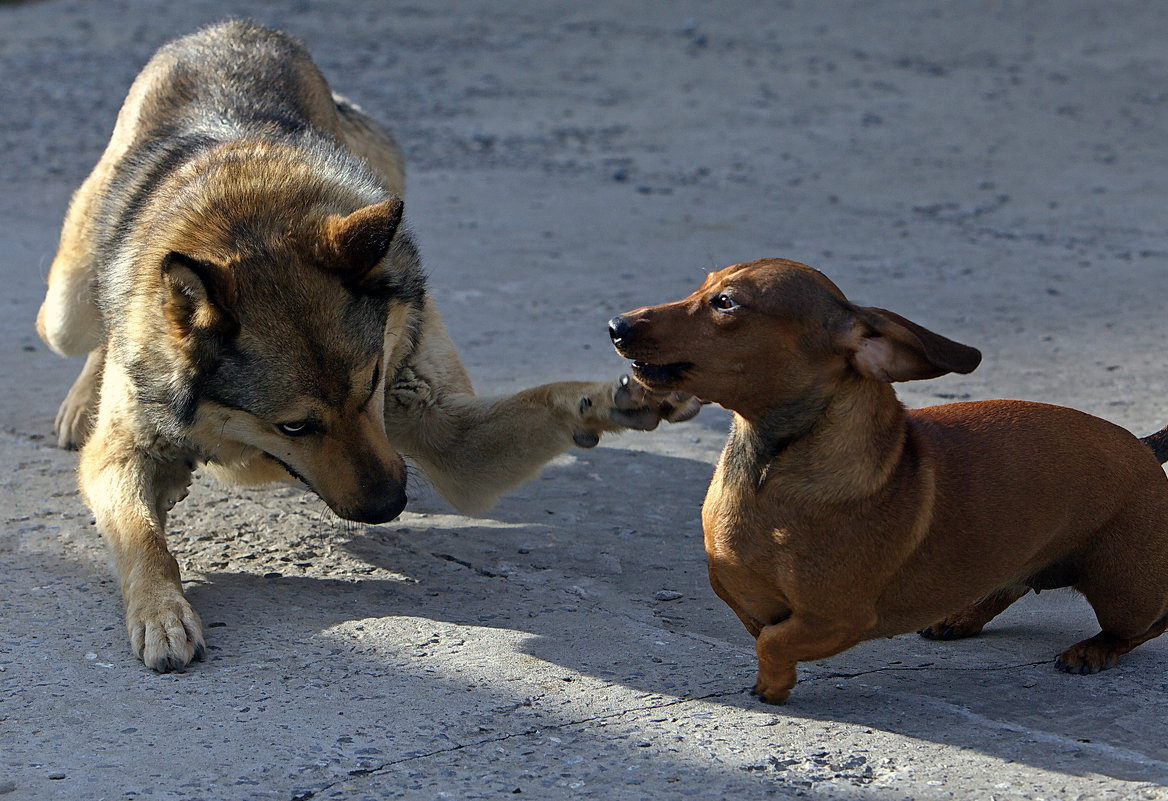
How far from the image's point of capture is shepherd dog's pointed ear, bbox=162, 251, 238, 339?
A: 3.62 metres

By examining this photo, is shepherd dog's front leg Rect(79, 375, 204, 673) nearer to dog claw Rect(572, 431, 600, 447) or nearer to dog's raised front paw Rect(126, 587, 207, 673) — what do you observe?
dog's raised front paw Rect(126, 587, 207, 673)

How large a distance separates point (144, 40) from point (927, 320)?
1146 cm

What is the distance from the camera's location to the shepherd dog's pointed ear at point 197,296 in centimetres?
362

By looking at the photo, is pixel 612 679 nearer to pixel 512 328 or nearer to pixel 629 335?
pixel 629 335

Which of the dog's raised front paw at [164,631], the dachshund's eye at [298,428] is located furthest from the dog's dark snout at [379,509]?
the dog's raised front paw at [164,631]

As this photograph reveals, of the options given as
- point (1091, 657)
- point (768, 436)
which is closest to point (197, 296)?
point (768, 436)

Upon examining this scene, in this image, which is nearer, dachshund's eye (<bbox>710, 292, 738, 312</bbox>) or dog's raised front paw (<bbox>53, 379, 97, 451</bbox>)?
dachshund's eye (<bbox>710, 292, 738, 312</bbox>)

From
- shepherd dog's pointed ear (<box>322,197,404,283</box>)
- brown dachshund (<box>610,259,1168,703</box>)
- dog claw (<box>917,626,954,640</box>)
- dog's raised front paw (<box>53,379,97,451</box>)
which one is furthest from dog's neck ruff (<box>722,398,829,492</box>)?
dog's raised front paw (<box>53,379,97,451</box>)

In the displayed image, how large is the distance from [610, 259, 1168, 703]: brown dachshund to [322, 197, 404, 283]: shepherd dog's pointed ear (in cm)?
102

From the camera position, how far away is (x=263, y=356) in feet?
12.4

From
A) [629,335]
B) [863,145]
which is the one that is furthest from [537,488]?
[863,145]

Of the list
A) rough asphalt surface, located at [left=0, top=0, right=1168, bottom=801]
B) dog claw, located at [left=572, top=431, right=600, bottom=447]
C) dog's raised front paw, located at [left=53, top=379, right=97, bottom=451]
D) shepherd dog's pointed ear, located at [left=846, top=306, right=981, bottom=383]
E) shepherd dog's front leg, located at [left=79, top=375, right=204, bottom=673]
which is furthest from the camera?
dog's raised front paw, located at [left=53, top=379, right=97, bottom=451]

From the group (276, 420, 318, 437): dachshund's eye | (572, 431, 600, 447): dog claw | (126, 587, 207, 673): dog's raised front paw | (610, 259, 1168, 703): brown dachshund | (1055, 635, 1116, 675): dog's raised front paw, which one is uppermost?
(610, 259, 1168, 703): brown dachshund

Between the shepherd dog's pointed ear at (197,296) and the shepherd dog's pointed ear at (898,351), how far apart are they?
1.76m
